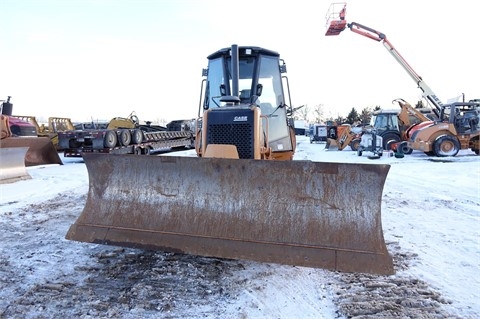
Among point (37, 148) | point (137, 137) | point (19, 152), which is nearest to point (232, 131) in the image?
point (19, 152)

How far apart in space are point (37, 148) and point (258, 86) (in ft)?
23.2

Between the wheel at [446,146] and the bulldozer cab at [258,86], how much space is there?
39.0ft

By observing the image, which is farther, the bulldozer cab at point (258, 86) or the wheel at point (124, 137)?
the wheel at point (124, 137)

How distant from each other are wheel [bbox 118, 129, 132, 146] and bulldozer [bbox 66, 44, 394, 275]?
10543 mm

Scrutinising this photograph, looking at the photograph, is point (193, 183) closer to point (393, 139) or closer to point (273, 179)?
point (273, 179)

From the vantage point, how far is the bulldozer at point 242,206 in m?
2.88

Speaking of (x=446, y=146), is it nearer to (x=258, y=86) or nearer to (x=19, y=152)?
(x=258, y=86)

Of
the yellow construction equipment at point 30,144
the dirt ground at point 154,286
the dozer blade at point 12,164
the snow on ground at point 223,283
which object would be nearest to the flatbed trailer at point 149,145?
the yellow construction equipment at point 30,144

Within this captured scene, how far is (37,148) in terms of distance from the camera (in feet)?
30.0

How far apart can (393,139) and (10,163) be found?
1679 centimetres

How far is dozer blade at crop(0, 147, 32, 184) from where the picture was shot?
8.19m

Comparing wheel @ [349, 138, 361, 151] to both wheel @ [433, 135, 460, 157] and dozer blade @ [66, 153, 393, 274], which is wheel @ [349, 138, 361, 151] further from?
dozer blade @ [66, 153, 393, 274]

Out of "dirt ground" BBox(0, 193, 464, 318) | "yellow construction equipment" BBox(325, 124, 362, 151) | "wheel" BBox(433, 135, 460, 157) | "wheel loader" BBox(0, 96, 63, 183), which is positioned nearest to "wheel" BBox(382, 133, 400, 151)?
"yellow construction equipment" BBox(325, 124, 362, 151)

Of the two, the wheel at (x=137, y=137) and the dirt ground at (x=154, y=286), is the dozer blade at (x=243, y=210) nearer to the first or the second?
the dirt ground at (x=154, y=286)
